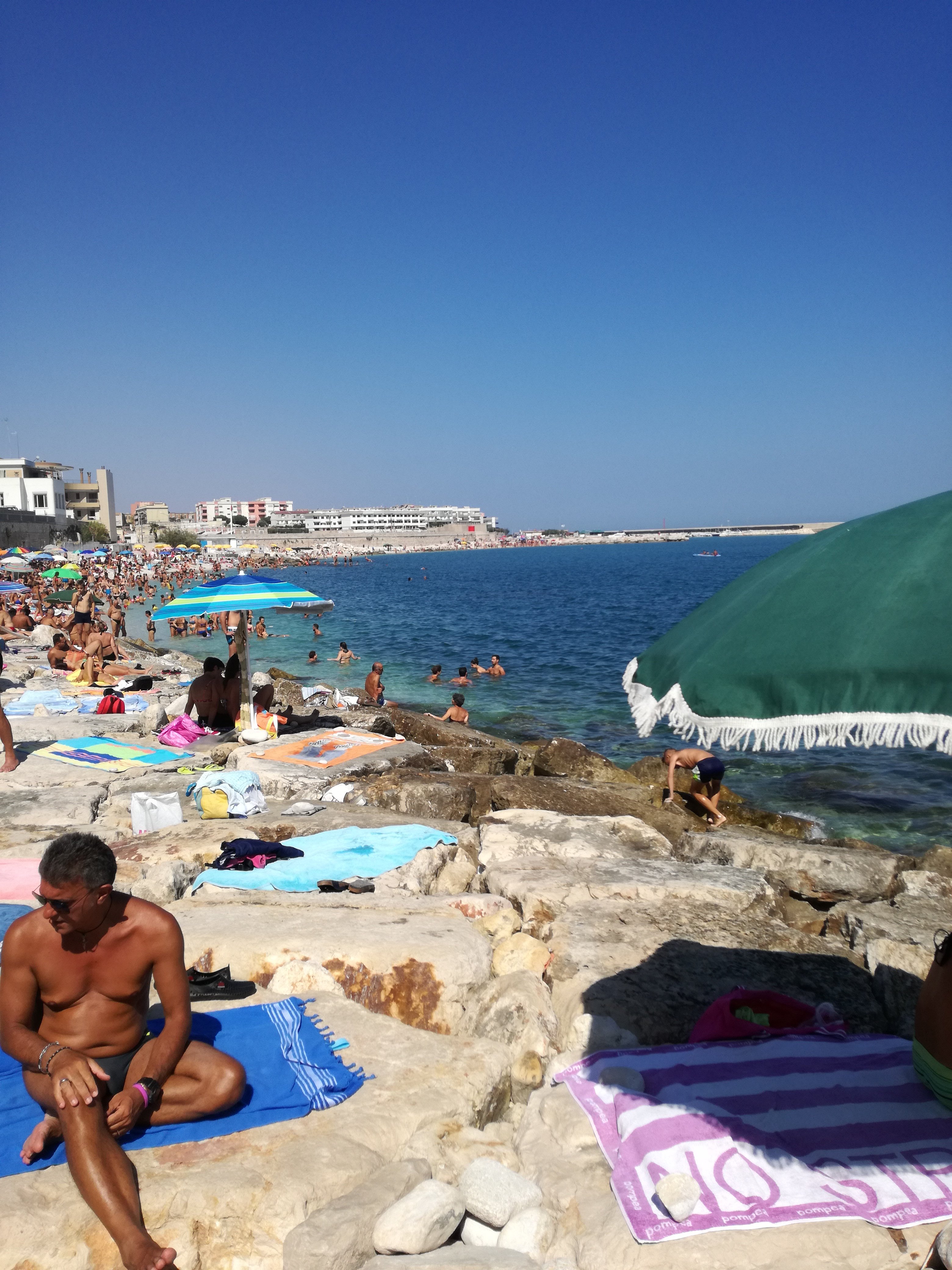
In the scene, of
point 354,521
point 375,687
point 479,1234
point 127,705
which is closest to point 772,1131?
point 479,1234

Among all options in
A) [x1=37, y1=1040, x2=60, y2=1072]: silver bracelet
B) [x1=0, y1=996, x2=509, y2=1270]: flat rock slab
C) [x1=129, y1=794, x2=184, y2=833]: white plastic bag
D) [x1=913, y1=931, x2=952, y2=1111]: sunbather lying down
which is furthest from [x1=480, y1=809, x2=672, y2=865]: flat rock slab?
[x1=37, y1=1040, x2=60, y2=1072]: silver bracelet

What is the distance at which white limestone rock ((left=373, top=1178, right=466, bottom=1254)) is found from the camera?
296 cm

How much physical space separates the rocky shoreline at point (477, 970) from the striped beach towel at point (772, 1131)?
0.26ft

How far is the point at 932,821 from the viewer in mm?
11883

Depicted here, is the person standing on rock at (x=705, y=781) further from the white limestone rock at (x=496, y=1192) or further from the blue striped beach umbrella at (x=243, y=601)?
the white limestone rock at (x=496, y=1192)

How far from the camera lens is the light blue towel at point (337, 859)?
19.8ft

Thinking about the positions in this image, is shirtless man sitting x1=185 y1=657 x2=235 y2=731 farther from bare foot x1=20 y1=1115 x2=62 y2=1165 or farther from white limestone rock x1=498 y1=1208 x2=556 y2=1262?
white limestone rock x1=498 y1=1208 x2=556 y2=1262

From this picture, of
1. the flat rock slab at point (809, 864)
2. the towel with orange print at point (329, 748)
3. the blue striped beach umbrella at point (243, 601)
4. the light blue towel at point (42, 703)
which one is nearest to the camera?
the flat rock slab at point (809, 864)

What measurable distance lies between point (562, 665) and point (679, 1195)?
25.2m

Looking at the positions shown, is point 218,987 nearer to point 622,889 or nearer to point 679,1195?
point 679,1195

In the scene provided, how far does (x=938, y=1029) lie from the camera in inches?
141

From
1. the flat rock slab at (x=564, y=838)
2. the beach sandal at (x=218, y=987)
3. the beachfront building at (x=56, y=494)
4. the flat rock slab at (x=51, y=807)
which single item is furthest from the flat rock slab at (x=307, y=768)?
the beachfront building at (x=56, y=494)

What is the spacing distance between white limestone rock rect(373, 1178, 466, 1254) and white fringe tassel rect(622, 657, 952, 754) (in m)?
1.86

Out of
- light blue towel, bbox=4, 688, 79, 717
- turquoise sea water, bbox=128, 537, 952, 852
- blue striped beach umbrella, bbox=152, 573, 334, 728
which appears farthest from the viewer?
light blue towel, bbox=4, 688, 79, 717
